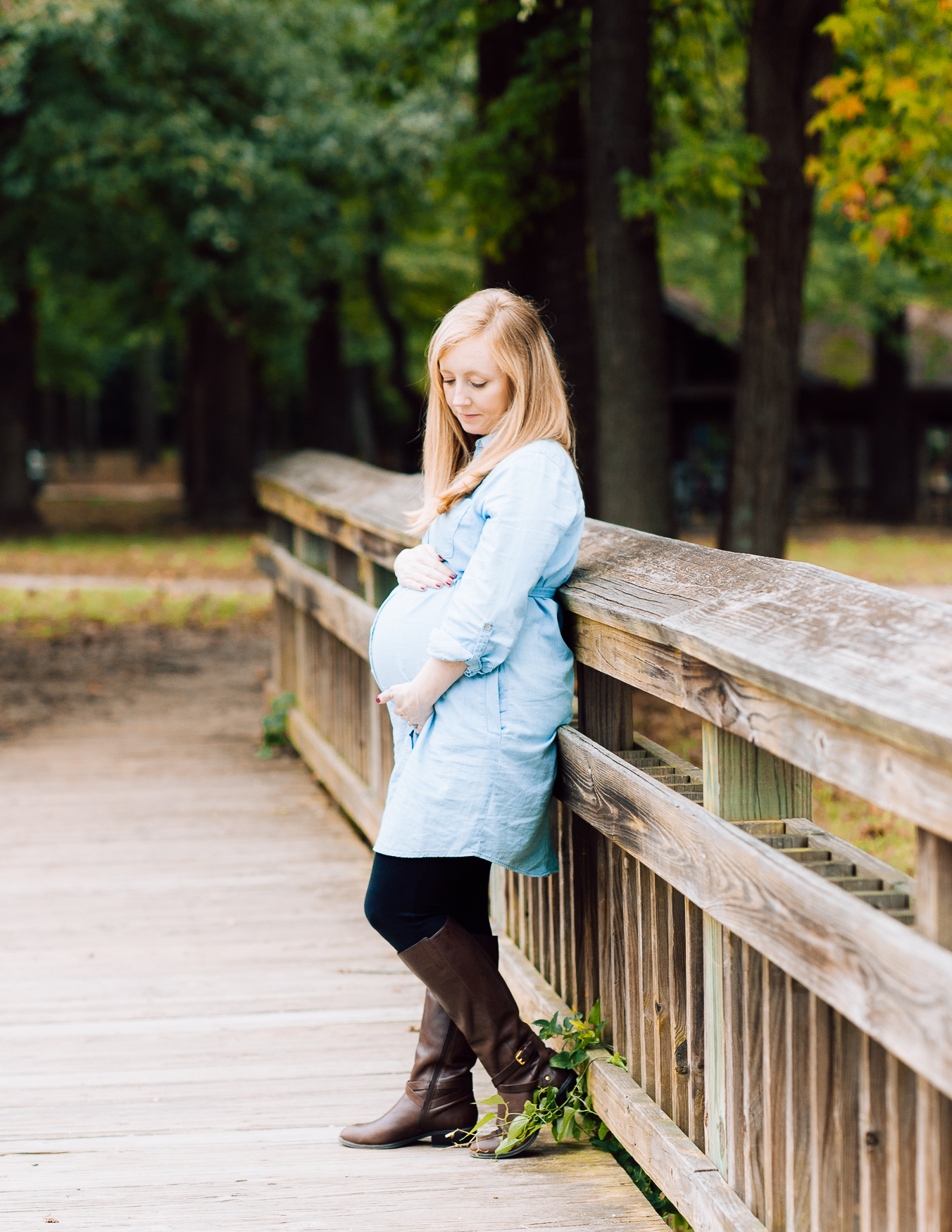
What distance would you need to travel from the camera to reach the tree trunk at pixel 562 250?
10.2 m

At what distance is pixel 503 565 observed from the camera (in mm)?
2713

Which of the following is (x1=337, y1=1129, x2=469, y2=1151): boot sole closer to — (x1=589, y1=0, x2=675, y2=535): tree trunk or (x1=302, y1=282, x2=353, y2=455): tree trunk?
(x1=589, y1=0, x2=675, y2=535): tree trunk

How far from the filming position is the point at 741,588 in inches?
93.5

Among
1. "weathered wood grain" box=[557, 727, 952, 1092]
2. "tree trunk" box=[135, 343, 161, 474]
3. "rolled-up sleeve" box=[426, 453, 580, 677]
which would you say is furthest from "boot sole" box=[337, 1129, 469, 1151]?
"tree trunk" box=[135, 343, 161, 474]

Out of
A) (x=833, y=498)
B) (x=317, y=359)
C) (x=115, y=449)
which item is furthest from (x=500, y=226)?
(x=115, y=449)

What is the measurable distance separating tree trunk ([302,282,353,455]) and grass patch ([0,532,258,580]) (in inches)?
123

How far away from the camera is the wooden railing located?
1775mm

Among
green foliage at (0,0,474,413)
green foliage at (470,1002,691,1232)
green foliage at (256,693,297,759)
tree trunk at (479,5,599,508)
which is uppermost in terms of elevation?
green foliage at (0,0,474,413)

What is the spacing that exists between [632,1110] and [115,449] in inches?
2828

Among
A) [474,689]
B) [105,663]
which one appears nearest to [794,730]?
[474,689]

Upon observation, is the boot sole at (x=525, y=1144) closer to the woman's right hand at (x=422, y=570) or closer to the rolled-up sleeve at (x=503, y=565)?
the rolled-up sleeve at (x=503, y=565)

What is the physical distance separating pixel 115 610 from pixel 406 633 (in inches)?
463

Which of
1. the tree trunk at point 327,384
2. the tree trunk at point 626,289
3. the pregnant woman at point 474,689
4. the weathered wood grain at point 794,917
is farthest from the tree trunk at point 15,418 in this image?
the weathered wood grain at point 794,917

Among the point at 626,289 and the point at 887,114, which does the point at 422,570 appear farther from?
the point at 887,114
